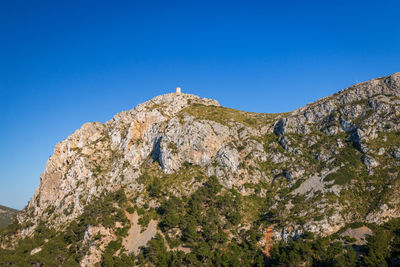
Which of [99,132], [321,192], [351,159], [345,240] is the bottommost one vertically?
[345,240]

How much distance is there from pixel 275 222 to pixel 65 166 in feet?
391

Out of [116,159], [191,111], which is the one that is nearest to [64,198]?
[116,159]

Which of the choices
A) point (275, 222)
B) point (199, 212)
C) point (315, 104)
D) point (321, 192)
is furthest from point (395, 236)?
point (315, 104)

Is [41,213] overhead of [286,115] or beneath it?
beneath

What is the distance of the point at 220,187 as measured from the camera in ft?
420

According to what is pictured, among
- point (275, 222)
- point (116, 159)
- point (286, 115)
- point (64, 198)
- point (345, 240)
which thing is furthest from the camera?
point (286, 115)

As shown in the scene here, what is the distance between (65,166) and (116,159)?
1204 inches

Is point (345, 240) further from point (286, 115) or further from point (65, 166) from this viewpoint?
point (65, 166)

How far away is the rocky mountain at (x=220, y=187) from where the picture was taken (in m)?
98.7

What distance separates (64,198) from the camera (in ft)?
473

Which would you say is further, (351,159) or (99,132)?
(99,132)

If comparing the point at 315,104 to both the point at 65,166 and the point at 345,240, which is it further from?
the point at 65,166

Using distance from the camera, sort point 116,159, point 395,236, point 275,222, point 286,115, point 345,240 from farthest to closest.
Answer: point 286,115 → point 116,159 → point 275,222 → point 345,240 → point 395,236

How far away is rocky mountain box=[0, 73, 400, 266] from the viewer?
98.7 m
